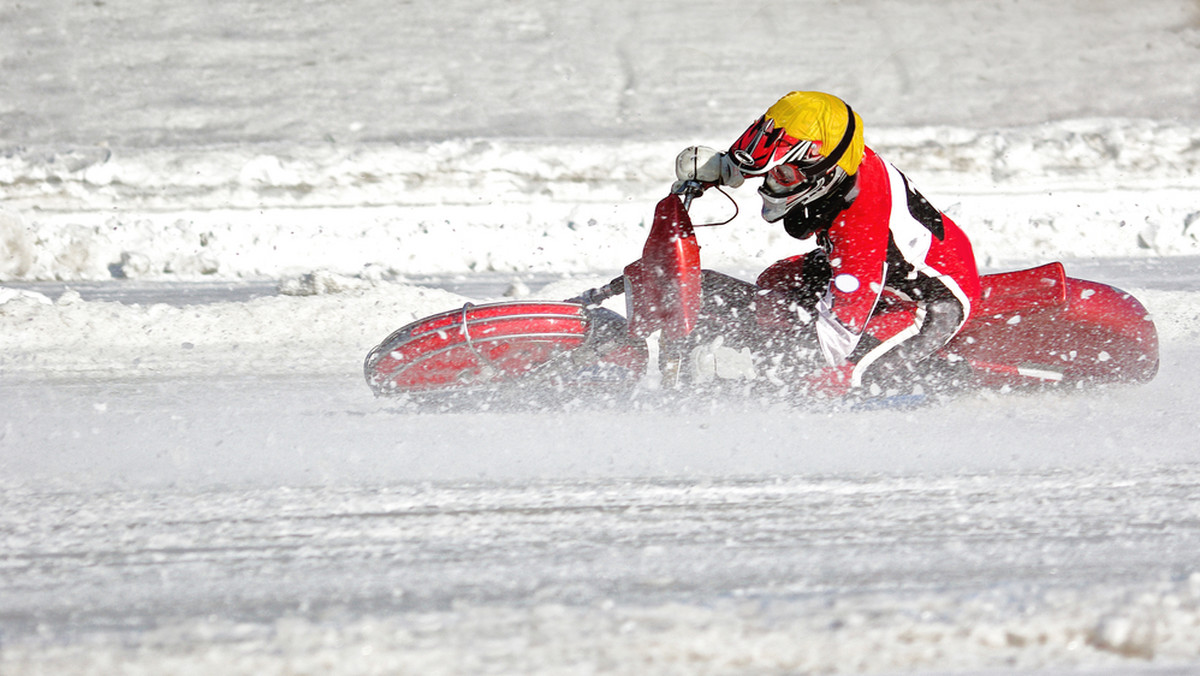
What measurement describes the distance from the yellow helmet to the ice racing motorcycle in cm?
28

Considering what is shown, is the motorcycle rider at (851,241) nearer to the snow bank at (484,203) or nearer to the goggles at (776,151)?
the goggles at (776,151)

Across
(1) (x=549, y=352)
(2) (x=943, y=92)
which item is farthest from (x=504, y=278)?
(2) (x=943, y=92)

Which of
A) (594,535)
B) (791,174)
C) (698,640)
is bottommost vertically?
(698,640)

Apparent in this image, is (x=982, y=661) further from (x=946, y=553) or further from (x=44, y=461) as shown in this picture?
(x=44, y=461)

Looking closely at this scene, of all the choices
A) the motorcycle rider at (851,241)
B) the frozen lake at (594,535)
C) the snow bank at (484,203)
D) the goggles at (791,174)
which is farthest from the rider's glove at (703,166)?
the snow bank at (484,203)

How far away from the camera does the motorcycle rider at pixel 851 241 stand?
335 centimetres

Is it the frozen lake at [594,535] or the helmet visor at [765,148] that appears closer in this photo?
the frozen lake at [594,535]

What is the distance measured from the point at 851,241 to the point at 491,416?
1585 mm

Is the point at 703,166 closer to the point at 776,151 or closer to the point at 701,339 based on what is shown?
the point at 776,151

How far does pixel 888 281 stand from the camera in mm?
3609

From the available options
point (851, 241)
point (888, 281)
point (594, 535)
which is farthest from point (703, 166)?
point (594, 535)

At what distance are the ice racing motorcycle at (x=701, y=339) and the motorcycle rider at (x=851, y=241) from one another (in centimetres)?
10

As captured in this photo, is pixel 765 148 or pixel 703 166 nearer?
pixel 765 148

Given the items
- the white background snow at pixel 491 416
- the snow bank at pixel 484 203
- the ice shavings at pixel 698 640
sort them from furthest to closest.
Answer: the snow bank at pixel 484 203 < the white background snow at pixel 491 416 < the ice shavings at pixel 698 640
